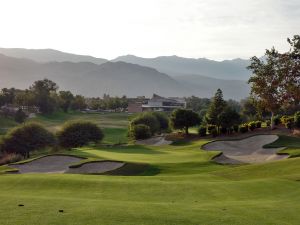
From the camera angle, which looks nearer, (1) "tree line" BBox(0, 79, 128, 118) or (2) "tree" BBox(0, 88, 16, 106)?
(2) "tree" BBox(0, 88, 16, 106)

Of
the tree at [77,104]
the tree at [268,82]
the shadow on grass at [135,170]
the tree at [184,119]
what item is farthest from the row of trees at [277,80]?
the tree at [77,104]

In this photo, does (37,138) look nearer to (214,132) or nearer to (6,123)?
(214,132)

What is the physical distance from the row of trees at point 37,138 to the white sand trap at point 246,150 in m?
22.9

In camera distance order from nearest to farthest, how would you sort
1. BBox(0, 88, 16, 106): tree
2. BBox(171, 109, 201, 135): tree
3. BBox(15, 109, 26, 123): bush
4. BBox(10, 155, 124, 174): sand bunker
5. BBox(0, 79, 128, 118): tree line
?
BBox(10, 155, 124, 174): sand bunker → BBox(171, 109, 201, 135): tree → BBox(15, 109, 26, 123): bush → BBox(0, 88, 16, 106): tree → BBox(0, 79, 128, 118): tree line

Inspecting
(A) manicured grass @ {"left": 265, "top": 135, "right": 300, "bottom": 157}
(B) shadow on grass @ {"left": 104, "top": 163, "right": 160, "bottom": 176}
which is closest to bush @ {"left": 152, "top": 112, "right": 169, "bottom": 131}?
(A) manicured grass @ {"left": 265, "top": 135, "right": 300, "bottom": 157}

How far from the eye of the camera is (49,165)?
39750 mm

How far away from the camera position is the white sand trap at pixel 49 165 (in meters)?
37.4

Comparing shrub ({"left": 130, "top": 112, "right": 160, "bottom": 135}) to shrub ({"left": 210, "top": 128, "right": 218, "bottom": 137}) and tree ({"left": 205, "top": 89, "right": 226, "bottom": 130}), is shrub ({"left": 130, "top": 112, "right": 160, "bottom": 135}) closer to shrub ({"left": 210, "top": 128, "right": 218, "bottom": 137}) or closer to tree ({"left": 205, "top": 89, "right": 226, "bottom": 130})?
tree ({"left": 205, "top": 89, "right": 226, "bottom": 130})

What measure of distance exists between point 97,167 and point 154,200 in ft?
60.2

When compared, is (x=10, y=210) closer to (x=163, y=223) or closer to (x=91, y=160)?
(x=163, y=223)

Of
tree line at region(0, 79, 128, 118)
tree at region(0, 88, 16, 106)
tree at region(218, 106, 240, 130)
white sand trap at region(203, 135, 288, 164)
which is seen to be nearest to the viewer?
white sand trap at region(203, 135, 288, 164)

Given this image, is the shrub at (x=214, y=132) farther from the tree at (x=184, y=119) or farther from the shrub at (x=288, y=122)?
the shrub at (x=288, y=122)

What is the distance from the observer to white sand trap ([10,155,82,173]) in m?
37.4

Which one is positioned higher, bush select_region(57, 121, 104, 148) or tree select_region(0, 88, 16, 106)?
tree select_region(0, 88, 16, 106)
